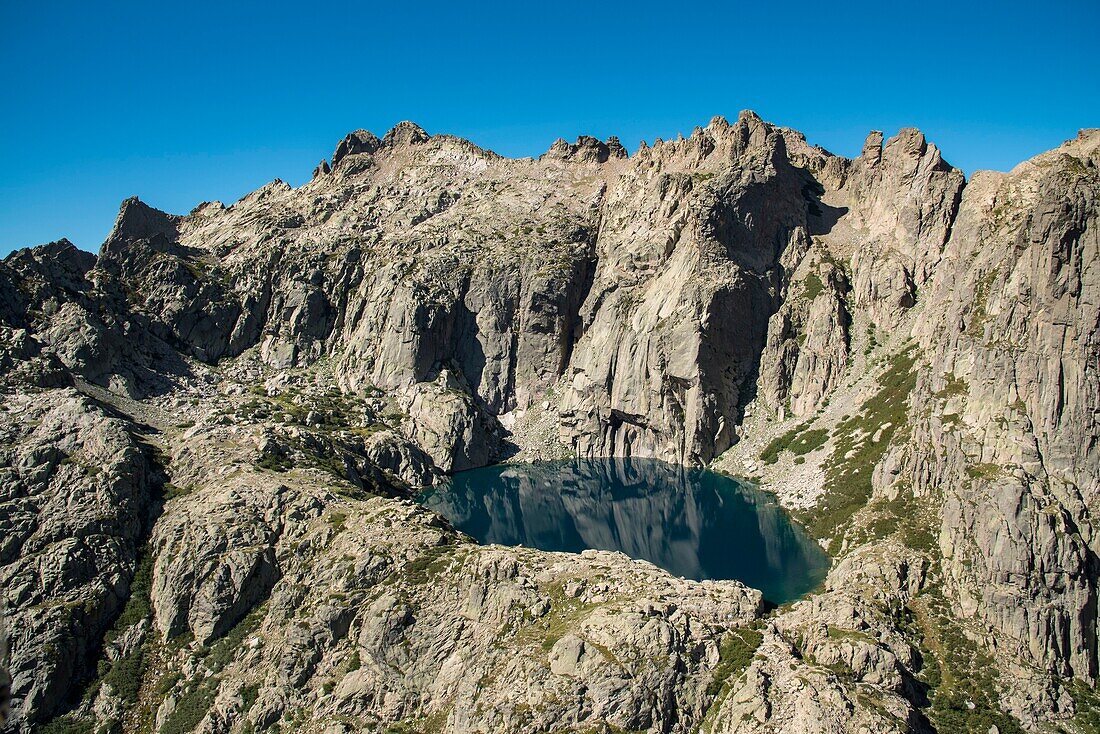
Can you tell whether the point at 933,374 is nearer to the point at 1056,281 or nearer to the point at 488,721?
the point at 1056,281

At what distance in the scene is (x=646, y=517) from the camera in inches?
4397

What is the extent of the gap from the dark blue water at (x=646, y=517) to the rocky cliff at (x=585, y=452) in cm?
535

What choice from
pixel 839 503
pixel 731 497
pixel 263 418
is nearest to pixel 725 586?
pixel 839 503

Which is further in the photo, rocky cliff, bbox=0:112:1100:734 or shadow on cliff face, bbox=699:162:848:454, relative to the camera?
shadow on cliff face, bbox=699:162:848:454

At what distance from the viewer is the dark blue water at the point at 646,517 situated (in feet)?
287

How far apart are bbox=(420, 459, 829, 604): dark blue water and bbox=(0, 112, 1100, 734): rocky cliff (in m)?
5.35

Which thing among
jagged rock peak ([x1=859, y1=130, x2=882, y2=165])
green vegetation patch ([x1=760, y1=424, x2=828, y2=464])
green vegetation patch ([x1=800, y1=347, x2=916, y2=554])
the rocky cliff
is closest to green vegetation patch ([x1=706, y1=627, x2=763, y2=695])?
the rocky cliff

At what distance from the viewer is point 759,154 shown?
16600 centimetres

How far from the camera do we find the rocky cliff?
190 feet

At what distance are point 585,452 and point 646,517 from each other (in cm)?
4078

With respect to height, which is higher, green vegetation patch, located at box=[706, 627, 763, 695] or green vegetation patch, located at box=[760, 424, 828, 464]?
green vegetation patch, located at box=[760, 424, 828, 464]

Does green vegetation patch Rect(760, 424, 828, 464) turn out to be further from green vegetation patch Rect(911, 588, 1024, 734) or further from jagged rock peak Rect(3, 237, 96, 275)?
jagged rock peak Rect(3, 237, 96, 275)

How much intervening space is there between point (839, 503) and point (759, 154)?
97.2m

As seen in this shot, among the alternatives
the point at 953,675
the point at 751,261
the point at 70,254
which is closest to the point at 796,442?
the point at 751,261
